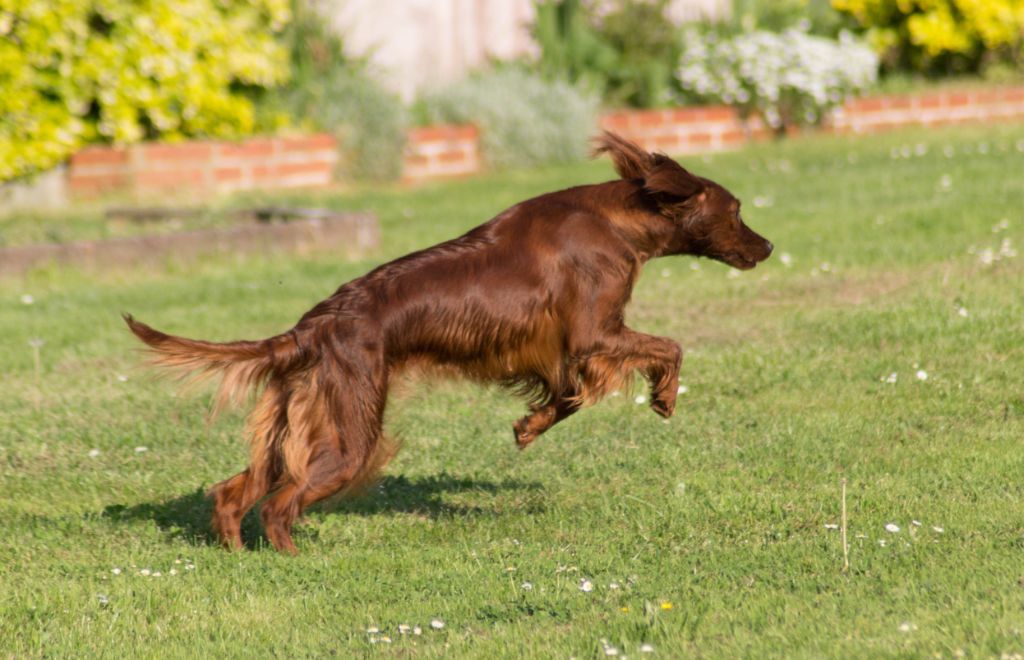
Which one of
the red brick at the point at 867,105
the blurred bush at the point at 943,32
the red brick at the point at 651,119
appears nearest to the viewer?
the red brick at the point at 651,119

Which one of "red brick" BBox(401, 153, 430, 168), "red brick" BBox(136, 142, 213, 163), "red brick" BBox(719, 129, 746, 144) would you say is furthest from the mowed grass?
"red brick" BBox(719, 129, 746, 144)

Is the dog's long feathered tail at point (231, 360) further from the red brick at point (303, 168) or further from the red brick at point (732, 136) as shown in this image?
the red brick at point (732, 136)

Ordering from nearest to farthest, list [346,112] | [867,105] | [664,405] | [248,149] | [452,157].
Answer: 1. [664,405]
2. [248,149]
3. [346,112]
4. [452,157]
5. [867,105]

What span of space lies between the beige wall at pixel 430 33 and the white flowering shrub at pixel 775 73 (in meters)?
1.19

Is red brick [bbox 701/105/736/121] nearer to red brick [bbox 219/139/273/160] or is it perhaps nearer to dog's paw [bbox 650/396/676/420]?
red brick [bbox 219/139/273/160]

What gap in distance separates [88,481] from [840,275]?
16.8ft

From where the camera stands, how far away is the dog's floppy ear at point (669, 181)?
5.20 metres

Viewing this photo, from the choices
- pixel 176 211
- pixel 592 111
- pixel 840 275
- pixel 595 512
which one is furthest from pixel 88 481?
pixel 592 111

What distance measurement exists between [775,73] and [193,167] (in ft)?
21.7

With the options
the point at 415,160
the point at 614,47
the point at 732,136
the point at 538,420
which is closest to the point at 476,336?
the point at 538,420

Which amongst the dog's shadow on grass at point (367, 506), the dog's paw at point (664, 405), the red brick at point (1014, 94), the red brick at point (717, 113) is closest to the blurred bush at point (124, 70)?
the red brick at point (717, 113)

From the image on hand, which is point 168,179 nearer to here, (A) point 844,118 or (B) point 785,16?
(A) point 844,118

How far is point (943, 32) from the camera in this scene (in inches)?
734

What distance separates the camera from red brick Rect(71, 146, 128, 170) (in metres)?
13.2
